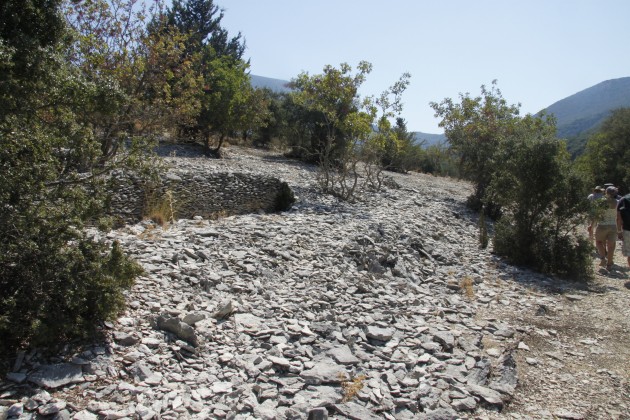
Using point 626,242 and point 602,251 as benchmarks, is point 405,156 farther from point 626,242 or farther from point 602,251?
point 626,242

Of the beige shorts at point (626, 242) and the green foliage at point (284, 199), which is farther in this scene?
the green foliage at point (284, 199)

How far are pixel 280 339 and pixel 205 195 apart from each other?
661 centimetres

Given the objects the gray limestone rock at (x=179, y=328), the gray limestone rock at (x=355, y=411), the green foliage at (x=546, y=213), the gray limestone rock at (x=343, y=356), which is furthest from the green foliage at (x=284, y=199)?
the gray limestone rock at (x=355, y=411)

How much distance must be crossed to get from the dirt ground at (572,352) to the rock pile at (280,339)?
26 centimetres

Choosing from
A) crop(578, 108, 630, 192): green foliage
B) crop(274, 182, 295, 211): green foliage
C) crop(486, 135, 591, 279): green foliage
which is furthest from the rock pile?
crop(578, 108, 630, 192): green foliage

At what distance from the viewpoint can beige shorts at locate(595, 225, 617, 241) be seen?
9734 millimetres

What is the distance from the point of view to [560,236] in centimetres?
955

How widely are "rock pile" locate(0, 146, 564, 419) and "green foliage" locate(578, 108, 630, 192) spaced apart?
17079 millimetres

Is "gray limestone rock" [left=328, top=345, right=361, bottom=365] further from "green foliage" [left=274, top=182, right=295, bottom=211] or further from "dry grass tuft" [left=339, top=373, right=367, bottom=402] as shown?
"green foliage" [left=274, top=182, right=295, bottom=211]

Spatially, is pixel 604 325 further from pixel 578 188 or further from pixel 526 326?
pixel 578 188

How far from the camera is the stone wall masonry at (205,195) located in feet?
29.3

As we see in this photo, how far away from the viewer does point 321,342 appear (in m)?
4.91

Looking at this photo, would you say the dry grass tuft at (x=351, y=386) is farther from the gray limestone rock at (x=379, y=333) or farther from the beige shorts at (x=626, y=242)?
the beige shorts at (x=626, y=242)

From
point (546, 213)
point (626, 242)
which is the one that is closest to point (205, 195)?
point (546, 213)
